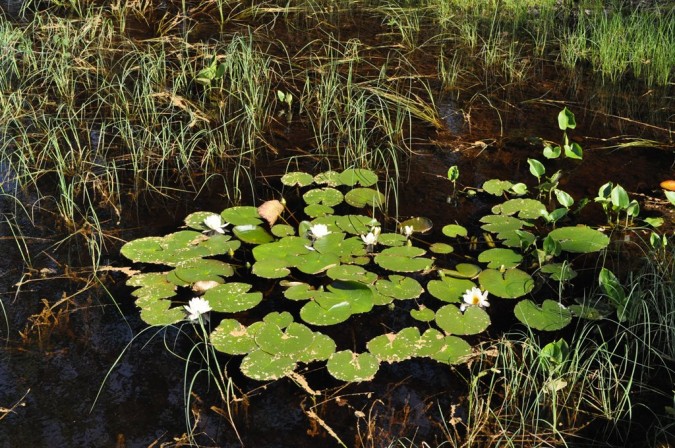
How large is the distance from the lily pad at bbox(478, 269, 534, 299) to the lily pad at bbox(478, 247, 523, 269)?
4 cm

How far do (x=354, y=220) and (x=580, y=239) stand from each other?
105cm

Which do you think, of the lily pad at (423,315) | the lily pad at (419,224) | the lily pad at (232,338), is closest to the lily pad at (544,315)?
the lily pad at (423,315)

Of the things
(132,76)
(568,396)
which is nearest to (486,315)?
(568,396)

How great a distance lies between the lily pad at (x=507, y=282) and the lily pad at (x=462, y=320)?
18 centimetres

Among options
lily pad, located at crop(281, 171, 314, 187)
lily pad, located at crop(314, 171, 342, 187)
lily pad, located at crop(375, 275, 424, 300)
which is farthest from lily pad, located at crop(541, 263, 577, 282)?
lily pad, located at crop(281, 171, 314, 187)

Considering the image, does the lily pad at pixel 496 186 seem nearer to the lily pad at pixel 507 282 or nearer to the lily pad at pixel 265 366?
the lily pad at pixel 507 282

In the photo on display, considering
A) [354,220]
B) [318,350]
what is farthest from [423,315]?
[354,220]

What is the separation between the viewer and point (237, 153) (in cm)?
451

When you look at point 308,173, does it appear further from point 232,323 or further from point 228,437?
point 228,437

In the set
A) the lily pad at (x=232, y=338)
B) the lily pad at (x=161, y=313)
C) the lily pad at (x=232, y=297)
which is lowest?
the lily pad at (x=232, y=338)

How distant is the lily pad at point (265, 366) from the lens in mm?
2811

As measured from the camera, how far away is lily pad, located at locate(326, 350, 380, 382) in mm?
2812

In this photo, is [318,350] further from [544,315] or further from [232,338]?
[544,315]

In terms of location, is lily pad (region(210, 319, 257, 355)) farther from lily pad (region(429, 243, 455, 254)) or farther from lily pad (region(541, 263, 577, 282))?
lily pad (region(541, 263, 577, 282))
